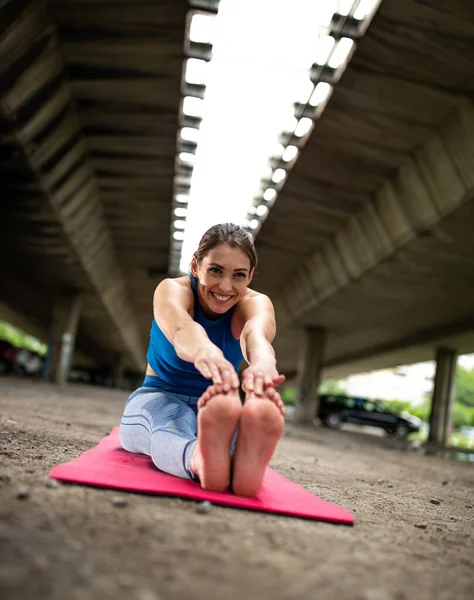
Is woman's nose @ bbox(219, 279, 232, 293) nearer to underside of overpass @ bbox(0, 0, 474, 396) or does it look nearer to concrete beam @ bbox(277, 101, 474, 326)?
underside of overpass @ bbox(0, 0, 474, 396)

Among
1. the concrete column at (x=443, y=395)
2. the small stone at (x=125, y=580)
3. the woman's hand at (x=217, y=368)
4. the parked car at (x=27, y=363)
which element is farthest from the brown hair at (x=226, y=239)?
the parked car at (x=27, y=363)

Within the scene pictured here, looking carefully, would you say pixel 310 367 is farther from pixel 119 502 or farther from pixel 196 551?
pixel 196 551

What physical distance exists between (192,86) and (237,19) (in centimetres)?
199

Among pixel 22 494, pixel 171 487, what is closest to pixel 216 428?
pixel 171 487

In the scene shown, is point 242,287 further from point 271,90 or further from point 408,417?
point 408,417

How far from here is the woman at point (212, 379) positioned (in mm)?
3305

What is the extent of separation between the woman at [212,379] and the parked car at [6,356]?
2565cm

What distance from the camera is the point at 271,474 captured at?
4.93 m

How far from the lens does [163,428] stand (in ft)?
13.1

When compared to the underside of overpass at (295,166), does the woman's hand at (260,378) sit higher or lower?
lower

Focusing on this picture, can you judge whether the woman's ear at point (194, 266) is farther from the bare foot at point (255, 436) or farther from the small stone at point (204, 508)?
the small stone at point (204, 508)

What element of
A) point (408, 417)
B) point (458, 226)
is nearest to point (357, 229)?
point (458, 226)

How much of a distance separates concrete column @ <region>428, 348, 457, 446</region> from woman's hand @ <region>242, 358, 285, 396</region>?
25838 millimetres

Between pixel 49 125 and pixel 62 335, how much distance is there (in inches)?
630
